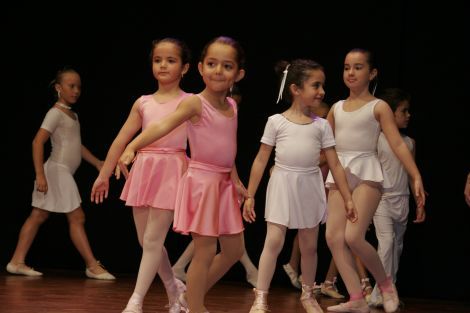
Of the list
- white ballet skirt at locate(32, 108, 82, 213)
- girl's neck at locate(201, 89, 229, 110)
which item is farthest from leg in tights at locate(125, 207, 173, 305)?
white ballet skirt at locate(32, 108, 82, 213)

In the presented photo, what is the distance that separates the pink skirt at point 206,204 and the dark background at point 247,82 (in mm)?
2604

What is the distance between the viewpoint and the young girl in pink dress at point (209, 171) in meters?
4.00

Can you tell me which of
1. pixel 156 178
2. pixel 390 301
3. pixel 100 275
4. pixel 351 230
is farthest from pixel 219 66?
pixel 100 275

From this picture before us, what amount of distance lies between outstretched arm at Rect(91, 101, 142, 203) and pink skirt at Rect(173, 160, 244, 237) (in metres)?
0.34

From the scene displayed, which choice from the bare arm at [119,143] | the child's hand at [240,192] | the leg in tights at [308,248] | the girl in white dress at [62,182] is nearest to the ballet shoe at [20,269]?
the girl in white dress at [62,182]

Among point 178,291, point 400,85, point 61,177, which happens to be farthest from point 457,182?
point 61,177

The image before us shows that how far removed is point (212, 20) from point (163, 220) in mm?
2952

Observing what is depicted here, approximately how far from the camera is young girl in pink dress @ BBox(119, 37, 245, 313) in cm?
400

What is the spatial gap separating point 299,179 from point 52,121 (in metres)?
2.66

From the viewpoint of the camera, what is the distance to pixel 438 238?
20.6 feet

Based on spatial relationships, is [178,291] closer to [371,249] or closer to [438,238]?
[371,249]

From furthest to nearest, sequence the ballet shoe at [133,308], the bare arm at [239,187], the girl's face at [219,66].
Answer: the bare arm at [239,187] < the ballet shoe at [133,308] < the girl's face at [219,66]

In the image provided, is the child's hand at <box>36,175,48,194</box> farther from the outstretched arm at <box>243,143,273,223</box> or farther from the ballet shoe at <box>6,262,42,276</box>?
the outstretched arm at <box>243,143,273,223</box>

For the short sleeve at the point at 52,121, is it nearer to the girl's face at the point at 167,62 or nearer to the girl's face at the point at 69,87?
the girl's face at the point at 69,87
